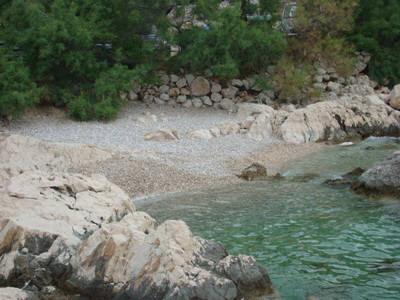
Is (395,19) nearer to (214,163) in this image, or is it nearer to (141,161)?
(214,163)

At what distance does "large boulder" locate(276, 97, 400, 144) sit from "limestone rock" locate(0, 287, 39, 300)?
10.6 metres

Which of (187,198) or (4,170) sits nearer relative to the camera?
(4,170)

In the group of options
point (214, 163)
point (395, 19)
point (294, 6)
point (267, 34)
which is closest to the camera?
point (214, 163)

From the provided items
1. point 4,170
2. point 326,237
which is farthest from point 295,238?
point 4,170

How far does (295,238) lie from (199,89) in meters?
12.0

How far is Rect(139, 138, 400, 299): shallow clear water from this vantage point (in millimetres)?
5602

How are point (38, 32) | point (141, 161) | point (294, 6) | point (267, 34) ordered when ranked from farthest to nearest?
point (294, 6) → point (267, 34) → point (38, 32) → point (141, 161)

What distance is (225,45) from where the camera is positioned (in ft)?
55.7

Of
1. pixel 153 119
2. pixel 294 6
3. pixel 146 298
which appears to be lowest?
pixel 153 119

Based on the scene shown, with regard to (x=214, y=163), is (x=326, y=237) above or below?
above

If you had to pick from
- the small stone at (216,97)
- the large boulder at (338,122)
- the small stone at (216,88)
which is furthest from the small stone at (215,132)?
the small stone at (216,88)

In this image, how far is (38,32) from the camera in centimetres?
1476

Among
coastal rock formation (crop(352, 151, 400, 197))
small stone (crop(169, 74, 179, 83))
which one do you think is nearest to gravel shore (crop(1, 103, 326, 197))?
small stone (crop(169, 74, 179, 83))

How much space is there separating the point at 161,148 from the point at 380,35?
15.4m
